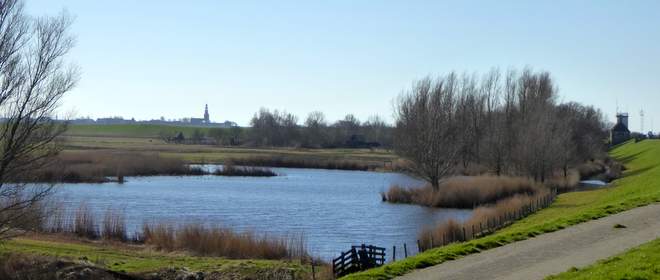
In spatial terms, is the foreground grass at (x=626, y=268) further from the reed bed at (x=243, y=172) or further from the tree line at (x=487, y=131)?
the reed bed at (x=243, y=172)

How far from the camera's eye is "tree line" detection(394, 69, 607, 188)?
6450cm

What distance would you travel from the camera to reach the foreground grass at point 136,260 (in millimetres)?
25250

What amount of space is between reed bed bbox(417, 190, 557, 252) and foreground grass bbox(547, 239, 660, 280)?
467 inches

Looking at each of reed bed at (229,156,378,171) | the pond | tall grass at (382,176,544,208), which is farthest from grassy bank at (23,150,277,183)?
tall grass at (382,176,544,208)

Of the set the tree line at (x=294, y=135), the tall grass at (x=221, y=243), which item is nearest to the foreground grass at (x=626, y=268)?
the tall grass at (x=221, y=243)

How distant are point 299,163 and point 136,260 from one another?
80895 mm

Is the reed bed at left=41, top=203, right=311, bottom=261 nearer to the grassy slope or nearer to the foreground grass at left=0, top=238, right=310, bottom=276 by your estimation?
the foreground grass at left=0, top=238, right=310, bottom=276

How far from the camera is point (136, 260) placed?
1044 inches

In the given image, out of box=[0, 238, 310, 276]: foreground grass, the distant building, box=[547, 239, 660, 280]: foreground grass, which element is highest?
the distant building

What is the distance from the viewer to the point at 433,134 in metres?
63.9

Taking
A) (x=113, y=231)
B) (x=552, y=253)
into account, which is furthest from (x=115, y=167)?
(x=552, y=253)

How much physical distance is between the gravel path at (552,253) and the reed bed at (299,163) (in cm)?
7671

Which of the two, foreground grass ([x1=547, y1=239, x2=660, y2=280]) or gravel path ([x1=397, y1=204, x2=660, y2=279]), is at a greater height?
foreground grass ([x1=547, y1=239, x2=660, y2=280])

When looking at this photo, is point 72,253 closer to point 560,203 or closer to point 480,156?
point 560,203
